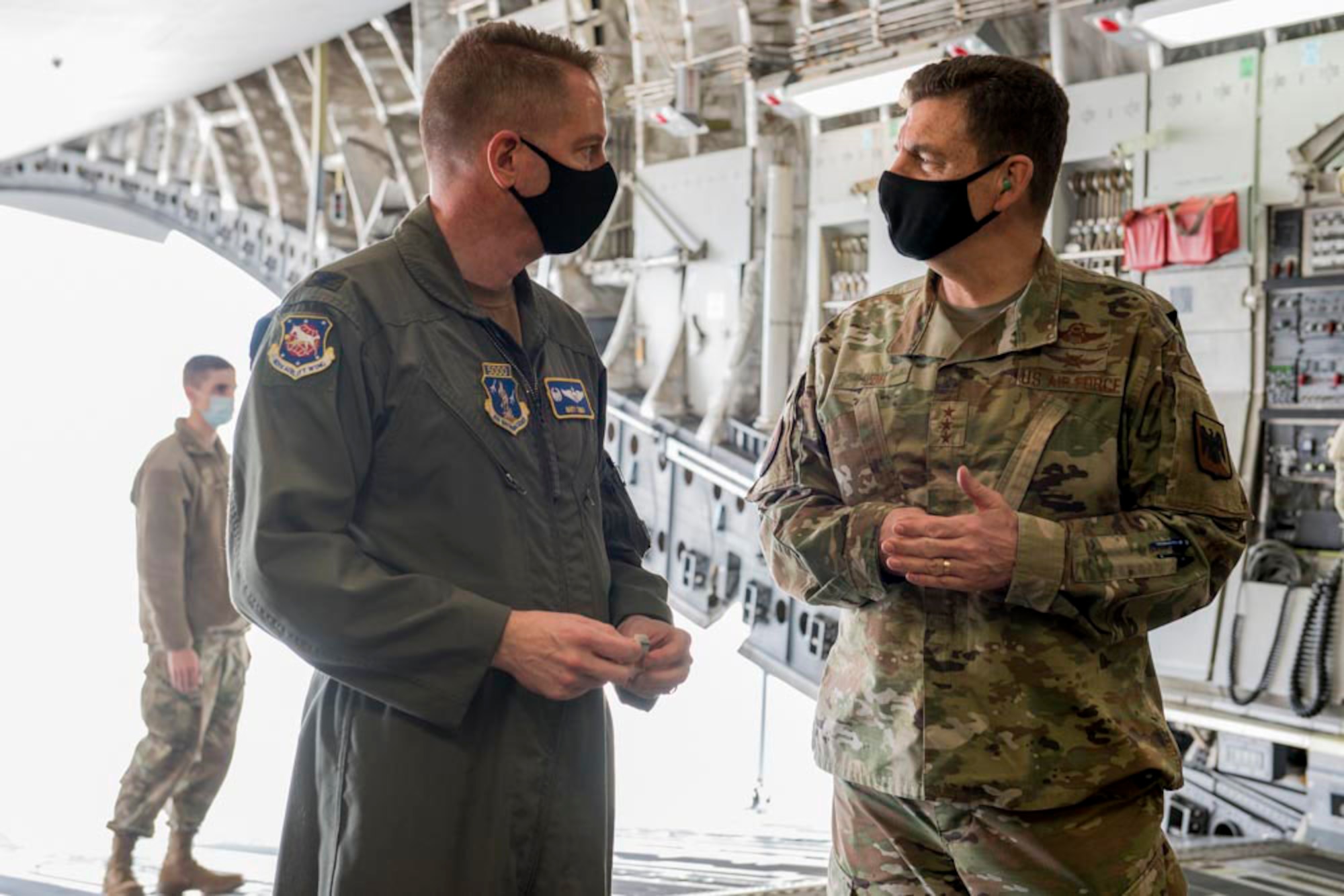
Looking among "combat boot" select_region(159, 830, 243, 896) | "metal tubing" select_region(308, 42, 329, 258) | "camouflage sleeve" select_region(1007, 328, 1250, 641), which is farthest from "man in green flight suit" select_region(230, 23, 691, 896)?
"metal tubing" select_region(308, 42, 329, 258)

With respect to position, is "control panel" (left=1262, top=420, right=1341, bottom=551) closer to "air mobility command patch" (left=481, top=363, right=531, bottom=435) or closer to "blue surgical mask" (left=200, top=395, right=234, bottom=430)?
"blue surgical mask" (left=200, top=395, right=234, bottom=430)

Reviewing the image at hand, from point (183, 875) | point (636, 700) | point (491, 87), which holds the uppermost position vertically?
point (491, 87)

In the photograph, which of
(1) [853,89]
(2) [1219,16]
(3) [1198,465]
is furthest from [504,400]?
(1) [853,89]

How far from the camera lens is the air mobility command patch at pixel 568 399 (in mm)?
1775

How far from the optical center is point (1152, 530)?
1.79 meters

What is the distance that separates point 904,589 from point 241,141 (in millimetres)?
13976

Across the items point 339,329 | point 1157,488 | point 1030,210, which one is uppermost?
point 1030,210

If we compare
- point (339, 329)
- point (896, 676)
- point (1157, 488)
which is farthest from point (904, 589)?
point (339, 329)

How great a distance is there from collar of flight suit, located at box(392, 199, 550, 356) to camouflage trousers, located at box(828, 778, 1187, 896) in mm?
862

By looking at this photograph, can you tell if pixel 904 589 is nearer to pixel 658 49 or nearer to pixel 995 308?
pixel 995 308

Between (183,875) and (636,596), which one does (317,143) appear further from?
(636,596)

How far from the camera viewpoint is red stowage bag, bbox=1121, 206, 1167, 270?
577cm

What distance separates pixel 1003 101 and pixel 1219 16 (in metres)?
3.75

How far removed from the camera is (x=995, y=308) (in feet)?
6.58
